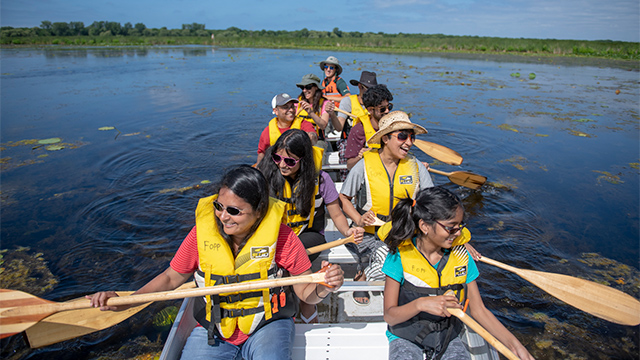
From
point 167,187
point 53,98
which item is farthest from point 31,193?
point 53,98

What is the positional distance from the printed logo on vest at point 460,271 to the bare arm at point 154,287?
59.4 inches

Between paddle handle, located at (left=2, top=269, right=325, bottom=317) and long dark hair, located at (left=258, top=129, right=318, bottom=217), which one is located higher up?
long dark hair, located at (left=258, top=129, right=318, bottom=217)

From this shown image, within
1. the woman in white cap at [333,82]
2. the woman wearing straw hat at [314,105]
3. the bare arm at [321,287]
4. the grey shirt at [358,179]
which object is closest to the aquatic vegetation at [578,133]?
the woman in white cap at [333,82]

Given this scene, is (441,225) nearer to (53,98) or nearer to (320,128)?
(320,128)

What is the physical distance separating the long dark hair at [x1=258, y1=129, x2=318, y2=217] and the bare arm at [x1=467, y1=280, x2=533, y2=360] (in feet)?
4.25

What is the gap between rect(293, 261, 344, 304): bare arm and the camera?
1865 millimetres

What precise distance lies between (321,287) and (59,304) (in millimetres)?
1464

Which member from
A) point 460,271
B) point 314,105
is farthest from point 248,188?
point 314,105

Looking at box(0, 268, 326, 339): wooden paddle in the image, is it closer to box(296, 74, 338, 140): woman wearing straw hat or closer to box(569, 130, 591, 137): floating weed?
box(296, 74, 338, 140): woman wearing straw hat

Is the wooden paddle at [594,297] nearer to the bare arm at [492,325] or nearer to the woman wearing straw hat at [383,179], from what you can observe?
the bare arm at [492,325]

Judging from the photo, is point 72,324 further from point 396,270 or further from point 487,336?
point 487,336

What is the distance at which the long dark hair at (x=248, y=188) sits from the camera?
1.84 metres

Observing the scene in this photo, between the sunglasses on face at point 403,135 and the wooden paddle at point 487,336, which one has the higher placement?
the sunglasses on face at point 403,135

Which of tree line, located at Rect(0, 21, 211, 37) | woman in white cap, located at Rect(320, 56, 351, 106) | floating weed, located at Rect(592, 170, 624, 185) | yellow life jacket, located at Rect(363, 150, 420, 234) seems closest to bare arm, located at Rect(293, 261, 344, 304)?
yellow life jacket, located at Rect(363, 150, 420, 234)
